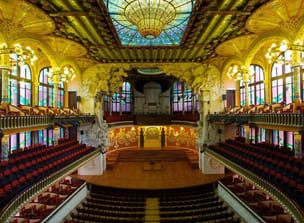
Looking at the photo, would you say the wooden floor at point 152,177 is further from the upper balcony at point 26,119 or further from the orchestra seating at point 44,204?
the upper balcony at point 26,119

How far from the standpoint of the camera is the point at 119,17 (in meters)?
10.2

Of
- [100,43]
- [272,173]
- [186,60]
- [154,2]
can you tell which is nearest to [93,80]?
[100,43]

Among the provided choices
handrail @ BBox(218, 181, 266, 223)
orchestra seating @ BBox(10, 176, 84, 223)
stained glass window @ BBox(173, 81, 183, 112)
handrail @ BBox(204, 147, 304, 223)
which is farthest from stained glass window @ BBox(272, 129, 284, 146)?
orchestra seating @ BBox(10, 176, 84, 223)

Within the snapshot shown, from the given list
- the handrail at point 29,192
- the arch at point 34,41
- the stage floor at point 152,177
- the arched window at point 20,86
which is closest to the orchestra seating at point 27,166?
the handrail at point 29,192

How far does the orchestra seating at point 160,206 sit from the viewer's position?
10.9 metres

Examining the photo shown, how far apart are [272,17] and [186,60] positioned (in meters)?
8.84

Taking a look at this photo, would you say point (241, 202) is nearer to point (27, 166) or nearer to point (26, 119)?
point (27, 166)

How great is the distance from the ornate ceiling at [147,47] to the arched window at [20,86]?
4.64 m

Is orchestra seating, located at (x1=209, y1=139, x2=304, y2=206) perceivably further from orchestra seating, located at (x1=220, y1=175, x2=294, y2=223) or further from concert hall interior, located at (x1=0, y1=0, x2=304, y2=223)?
orchestra seating, located at (x1=220, y1=175, x2=294, y2=223)

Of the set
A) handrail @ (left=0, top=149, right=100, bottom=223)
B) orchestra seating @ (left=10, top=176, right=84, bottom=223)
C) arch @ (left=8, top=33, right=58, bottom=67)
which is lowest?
orchestra seating @ (left=10, top=176, right=84, bottom=223)

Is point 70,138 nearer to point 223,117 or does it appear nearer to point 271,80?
point 223,117

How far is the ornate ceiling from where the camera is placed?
8.84m

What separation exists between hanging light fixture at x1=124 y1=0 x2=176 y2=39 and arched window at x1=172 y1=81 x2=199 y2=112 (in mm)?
14602

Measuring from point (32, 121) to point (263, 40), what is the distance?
14.3 metres
